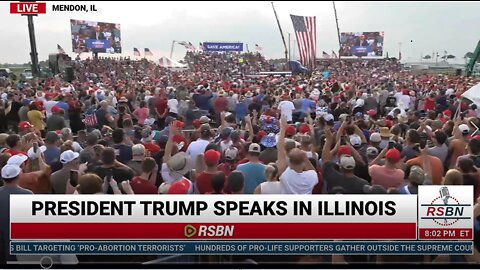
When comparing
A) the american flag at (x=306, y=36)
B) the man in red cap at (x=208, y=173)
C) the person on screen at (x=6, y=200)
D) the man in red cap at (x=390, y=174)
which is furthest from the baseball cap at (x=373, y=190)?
the american flag at (x=306, y=36)

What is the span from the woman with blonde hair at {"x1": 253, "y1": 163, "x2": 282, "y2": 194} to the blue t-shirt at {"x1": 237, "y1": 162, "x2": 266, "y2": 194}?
11.3 inches

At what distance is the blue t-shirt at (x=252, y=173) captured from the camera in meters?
5.52

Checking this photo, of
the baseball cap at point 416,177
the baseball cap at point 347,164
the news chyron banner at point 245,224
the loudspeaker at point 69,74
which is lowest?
the news chyron banner at point 245,224

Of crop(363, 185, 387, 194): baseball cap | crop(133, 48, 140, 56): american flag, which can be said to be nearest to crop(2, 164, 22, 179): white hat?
crop(363, 185, 387, 194): baseball cap

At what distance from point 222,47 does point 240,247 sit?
215 feet

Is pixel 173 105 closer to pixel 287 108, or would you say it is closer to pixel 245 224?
pixel 287 108

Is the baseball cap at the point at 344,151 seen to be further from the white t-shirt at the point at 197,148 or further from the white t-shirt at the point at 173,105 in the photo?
the white t-shirt at the point at 173,105

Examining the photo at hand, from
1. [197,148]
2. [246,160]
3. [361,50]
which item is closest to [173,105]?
[197,148]

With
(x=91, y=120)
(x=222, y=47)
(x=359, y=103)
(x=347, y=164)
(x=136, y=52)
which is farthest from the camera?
(x=222, y=47)

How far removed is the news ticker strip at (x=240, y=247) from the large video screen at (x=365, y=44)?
69566mm

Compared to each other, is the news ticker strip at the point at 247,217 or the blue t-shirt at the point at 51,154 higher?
the blue t-shirt at the point at 51,154

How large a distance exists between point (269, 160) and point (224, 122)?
257cm

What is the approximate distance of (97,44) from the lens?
45.7 metres

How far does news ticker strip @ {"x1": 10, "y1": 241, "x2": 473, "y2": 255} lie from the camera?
4.88 meters
